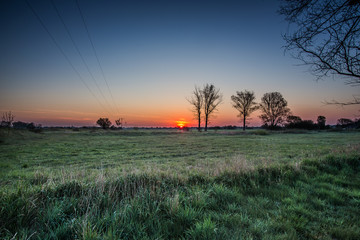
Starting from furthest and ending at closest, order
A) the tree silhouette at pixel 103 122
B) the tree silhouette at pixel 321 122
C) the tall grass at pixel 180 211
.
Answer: the tree silhouette at pixel 103 122
the tree silhouette at pixel 321 122
the tall grass at pixel 180 211

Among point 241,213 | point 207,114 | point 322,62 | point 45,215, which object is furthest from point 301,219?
point 207,114

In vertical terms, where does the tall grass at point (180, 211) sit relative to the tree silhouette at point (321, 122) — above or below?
below

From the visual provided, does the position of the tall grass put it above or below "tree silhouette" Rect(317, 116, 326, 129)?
below

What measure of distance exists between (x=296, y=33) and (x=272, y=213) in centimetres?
614

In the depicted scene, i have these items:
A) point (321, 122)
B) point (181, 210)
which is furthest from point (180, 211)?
point (321, 122)

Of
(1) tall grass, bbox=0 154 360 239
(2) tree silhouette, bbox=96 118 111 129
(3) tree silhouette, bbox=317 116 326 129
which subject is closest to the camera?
(1) tall grass, bbox=0 154 360 239

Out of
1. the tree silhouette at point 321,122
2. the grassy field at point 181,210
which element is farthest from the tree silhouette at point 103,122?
the tree silhouette at point 321,122

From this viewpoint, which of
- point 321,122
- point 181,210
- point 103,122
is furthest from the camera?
point 103,122

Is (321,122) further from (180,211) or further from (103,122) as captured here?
(103,122)

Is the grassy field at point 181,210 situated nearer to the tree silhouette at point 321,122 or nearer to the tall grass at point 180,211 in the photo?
the tall grass at point 180,211

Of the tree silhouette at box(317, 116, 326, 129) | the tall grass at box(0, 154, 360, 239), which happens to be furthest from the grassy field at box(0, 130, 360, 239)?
the tree silhouette at box(317, 116, 326, 129)

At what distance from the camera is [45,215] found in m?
2.53

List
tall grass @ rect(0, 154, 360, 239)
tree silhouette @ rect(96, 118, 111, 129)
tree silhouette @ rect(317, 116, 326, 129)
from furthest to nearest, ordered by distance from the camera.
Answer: tree silhouette @ rect(96, 118, 111, 129) → tree silhouette @ rect(317, 116, 326, 129) → tall grass @ rect(0, 154, 360, 239)

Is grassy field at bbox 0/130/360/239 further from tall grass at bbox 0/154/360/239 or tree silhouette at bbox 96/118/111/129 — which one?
tree silhouette at bbox 96/118/111/129
